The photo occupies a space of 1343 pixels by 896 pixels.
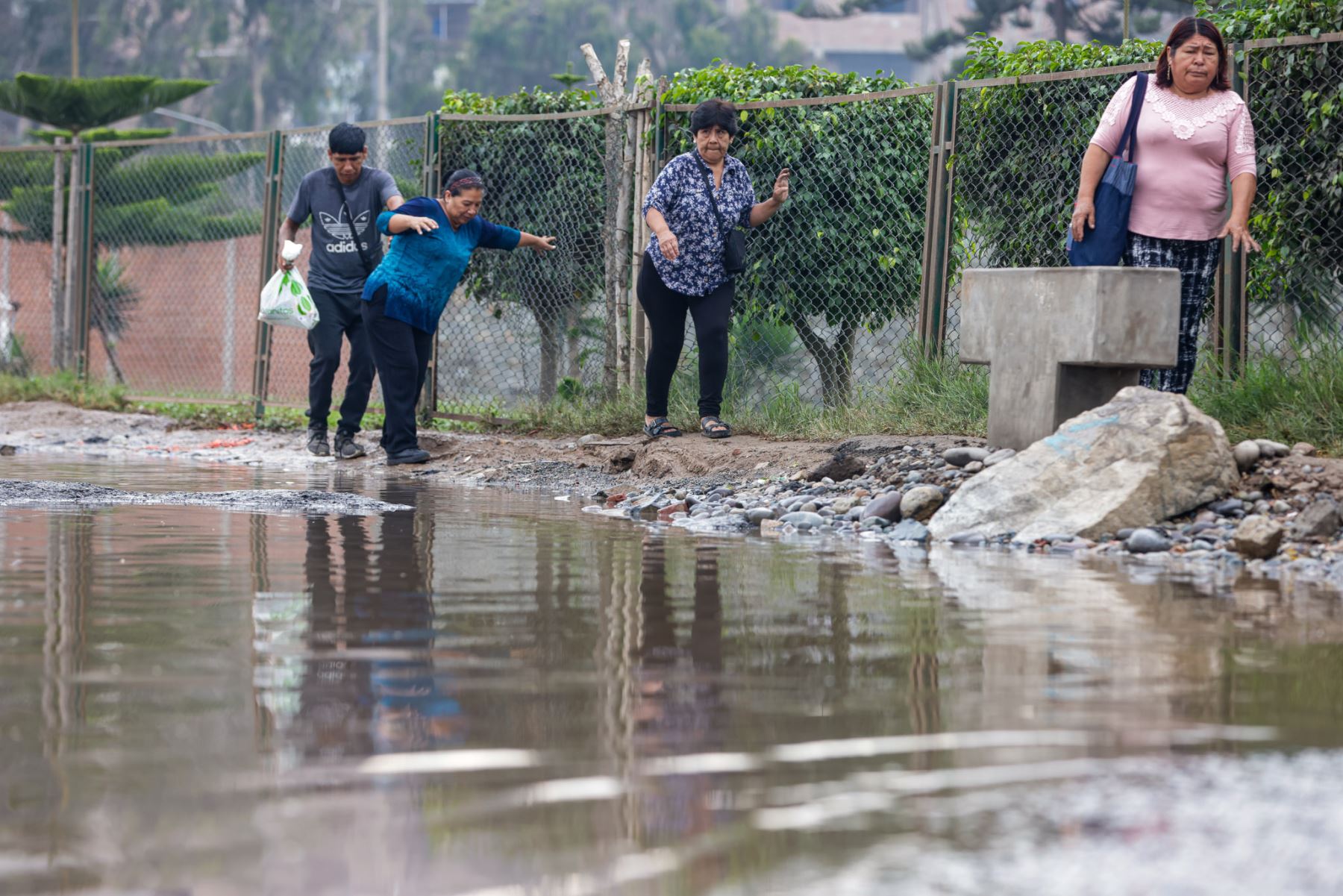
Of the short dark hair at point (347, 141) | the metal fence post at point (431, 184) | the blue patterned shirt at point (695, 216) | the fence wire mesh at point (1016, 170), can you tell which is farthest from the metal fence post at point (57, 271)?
the fence wire mesh at point (1016, 170)

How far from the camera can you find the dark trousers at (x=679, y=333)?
9547mm

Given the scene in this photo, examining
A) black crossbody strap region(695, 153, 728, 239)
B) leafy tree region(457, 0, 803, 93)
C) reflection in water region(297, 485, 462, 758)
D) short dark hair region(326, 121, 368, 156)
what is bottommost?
reflection in water region(297, 485, 462, 758)

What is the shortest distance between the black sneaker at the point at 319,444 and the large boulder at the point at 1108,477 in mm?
5161

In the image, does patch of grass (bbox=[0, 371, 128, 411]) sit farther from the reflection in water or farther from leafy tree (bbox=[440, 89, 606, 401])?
→ the reflection in water

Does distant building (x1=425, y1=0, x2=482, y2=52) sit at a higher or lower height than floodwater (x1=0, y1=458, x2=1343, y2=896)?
higher

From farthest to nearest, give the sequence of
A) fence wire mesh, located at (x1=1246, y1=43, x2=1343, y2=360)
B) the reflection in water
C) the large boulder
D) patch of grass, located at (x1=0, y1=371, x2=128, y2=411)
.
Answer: patch of grass, located at (x1=0, y1=371, x2=128, y2=411) < fence wire mesh, located at (x1=1246, y1=43, x2=1343, y2=360) < the large boulder < the reflection in water

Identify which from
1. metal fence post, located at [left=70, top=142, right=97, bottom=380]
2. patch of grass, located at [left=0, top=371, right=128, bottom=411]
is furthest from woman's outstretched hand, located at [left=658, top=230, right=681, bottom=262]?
metal fence post, located at [left=70, top=142, right=97, bottom=380]

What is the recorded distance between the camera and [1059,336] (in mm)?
7324

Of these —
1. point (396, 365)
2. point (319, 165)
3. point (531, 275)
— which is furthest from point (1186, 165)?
point (319, 165)

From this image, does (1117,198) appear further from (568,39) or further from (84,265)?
(568,39)

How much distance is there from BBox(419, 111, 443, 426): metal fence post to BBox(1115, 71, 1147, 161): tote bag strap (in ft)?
18.7

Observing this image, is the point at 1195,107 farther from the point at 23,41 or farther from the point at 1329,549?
the point at 23,41

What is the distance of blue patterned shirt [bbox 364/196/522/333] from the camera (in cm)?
966

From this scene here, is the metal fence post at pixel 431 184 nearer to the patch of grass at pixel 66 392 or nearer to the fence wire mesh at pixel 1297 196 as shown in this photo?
the patch of grass at pixel 66 392
